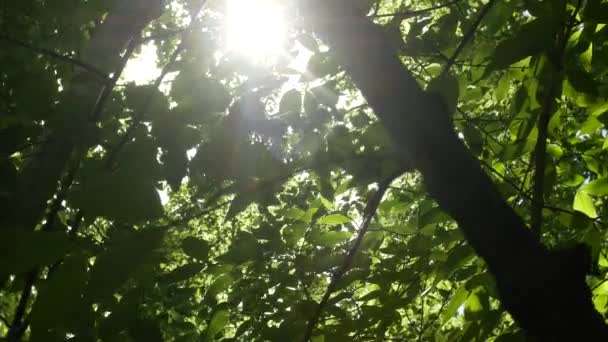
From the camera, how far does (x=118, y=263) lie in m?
0.86

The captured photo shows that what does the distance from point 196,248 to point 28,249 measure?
0.56 m

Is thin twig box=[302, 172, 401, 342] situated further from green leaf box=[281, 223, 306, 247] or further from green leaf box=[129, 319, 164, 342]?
green leaf box=[129, 319, 164, 342]

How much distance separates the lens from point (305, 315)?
5.33 feet

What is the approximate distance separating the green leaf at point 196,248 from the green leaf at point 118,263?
1.22ft

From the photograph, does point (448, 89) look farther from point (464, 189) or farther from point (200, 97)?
point (200, 97)

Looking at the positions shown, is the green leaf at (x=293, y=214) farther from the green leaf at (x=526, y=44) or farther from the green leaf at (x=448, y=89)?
the green leaf at (x=526, y=44)

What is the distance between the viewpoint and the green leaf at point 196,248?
131 cm

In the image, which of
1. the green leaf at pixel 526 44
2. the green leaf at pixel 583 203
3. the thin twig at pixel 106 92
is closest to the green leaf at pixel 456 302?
the green leaf at pixel 583 203

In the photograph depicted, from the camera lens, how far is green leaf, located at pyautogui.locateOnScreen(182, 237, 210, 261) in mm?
1311

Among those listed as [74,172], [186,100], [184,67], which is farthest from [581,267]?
[74,172]

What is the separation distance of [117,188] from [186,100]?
→ 0.75 meters

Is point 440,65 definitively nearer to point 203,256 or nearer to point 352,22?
point 352,22

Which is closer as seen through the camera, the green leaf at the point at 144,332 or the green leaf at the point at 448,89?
the green leaf at the point at 144,332

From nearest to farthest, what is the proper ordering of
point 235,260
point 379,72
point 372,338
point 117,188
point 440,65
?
point 117,188 → point 379,72 → point 235,260 → point 372,338 → point 440,65
